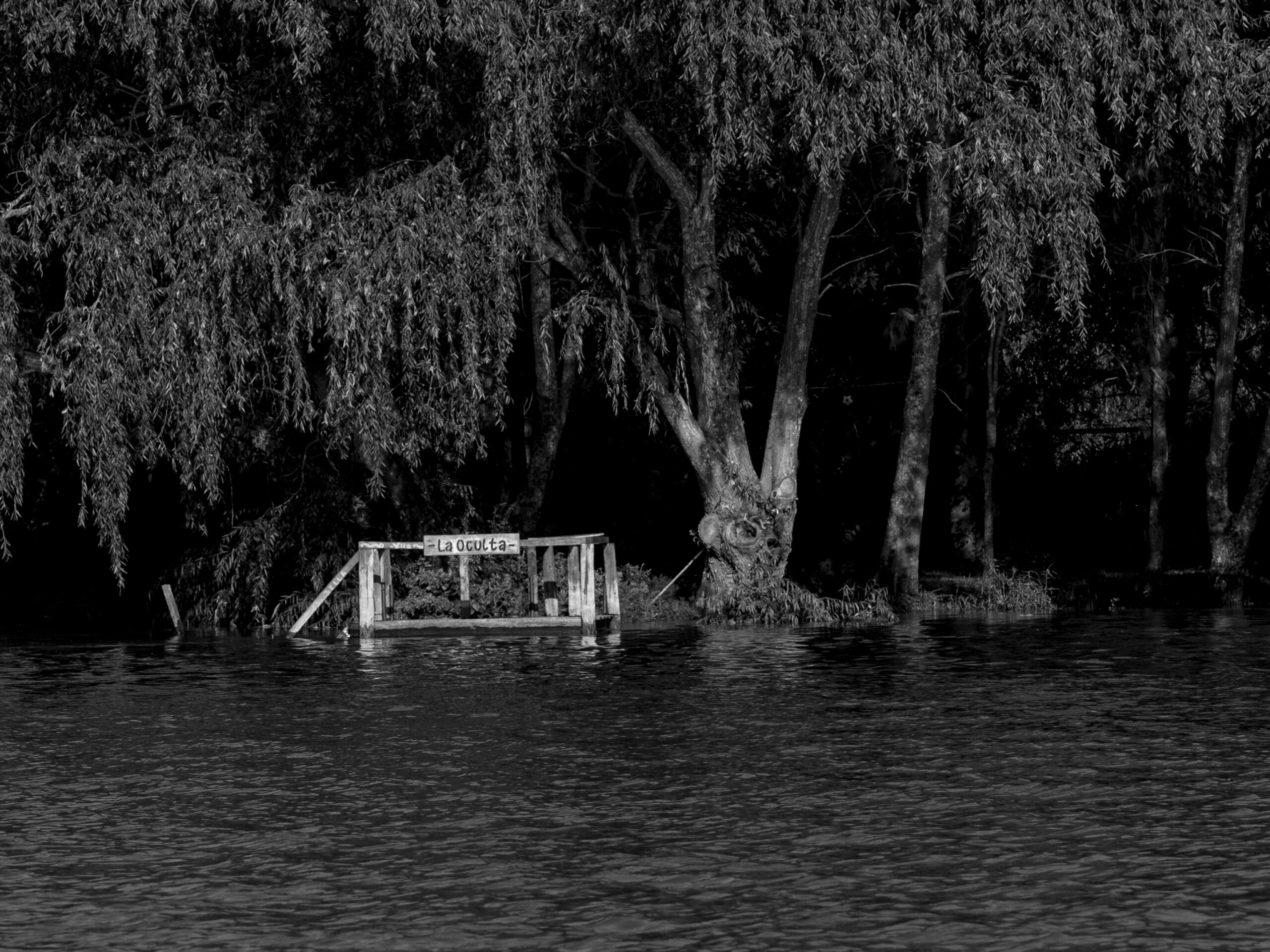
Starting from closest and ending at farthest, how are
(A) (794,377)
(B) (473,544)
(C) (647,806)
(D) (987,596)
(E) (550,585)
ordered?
1. (C) (647,806)
2. (B) (473,544)
3. (E) (550,585)
4. (A) (794,377)
5. (D) (987,596)

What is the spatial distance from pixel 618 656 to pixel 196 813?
11531 mm

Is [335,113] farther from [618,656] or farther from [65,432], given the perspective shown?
[618,656]

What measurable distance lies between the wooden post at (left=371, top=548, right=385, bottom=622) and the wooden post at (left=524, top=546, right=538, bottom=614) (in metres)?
2.18

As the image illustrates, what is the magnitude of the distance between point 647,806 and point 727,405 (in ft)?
58.4

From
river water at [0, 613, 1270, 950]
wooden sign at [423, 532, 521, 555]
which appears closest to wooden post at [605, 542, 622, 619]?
Result: wooden sign at [423, 532, 521, 555]

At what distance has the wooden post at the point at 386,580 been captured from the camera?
28250mm

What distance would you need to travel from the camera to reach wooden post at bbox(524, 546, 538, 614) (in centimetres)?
2870

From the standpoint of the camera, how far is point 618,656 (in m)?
23.9

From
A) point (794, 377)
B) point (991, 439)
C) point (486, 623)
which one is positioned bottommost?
point (486, 623)

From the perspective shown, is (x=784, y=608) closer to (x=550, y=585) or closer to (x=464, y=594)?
(x=550, y=585)

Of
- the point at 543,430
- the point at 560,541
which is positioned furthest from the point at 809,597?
the point at 543,430

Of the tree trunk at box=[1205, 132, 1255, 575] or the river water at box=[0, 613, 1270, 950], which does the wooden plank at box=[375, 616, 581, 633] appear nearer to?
the river water at box=[0, 613, 1270, 950]

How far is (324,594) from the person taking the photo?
2823 centimetres

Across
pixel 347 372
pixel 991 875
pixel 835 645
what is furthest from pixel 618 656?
pixel 991 875
